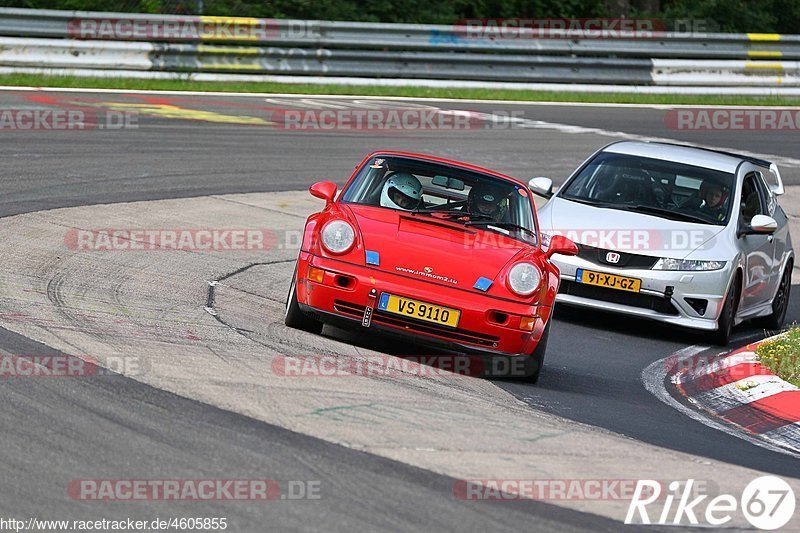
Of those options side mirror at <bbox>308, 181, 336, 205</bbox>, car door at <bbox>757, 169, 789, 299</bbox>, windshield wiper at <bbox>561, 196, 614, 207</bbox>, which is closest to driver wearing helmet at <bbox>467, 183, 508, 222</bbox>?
side mirror at <bbox>308, 181, 336, 205</bbox>

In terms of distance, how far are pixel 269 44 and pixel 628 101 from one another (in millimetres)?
6859

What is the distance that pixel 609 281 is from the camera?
33.2 ft

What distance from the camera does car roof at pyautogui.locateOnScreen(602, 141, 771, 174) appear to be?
1141 cm

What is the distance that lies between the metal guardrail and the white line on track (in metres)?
12.1

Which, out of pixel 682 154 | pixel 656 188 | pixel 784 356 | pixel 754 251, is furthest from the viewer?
pixel 682 154

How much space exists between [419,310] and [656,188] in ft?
14.5

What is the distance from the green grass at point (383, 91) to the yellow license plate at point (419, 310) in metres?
12.4

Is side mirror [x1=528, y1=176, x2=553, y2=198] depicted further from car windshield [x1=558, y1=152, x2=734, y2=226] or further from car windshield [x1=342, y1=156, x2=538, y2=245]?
car windshield [x1=342, y1=156, x2=538, y2=245]

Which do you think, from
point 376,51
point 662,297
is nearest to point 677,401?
point 662,297

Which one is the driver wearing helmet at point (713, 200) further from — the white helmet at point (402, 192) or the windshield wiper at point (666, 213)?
the white helmet at point (402, 192)

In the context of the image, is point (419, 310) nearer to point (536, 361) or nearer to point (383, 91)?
point (536, 361)

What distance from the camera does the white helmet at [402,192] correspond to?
852 centimetres

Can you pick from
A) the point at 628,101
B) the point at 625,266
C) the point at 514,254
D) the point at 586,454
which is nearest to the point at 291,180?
the point at 625,266

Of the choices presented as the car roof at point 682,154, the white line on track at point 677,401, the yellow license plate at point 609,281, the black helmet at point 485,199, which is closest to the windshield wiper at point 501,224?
the black helmet at point 485,199
